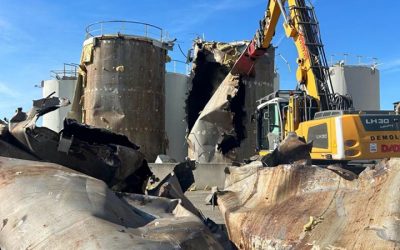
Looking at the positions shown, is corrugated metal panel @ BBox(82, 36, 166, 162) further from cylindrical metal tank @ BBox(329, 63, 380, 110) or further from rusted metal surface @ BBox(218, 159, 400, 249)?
rusted metal surface @ BBox(218, 159, 400, 249)

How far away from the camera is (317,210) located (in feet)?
12.2

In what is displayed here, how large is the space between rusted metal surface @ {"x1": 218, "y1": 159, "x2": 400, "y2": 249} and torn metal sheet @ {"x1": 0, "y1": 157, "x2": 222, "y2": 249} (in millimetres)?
828

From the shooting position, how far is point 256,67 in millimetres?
18672

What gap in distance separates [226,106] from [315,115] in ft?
27.9

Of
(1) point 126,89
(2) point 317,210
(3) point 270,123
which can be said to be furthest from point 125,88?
(2) point 317,210

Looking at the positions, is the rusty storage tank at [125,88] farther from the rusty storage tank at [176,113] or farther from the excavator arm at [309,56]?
the excavator arm at [309,56]

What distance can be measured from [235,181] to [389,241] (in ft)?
9.12

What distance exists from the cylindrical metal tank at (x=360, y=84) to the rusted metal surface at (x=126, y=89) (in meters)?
10.5

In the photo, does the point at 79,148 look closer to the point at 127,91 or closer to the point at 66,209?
the point at 66,209

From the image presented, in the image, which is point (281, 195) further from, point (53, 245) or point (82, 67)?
point (82, 67)

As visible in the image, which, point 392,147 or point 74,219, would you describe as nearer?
point 74,219

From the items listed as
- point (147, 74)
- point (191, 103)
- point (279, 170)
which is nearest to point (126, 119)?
point (147, 74)

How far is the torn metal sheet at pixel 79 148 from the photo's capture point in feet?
14.0

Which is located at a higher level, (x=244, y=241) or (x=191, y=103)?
(x=191, y=103)
